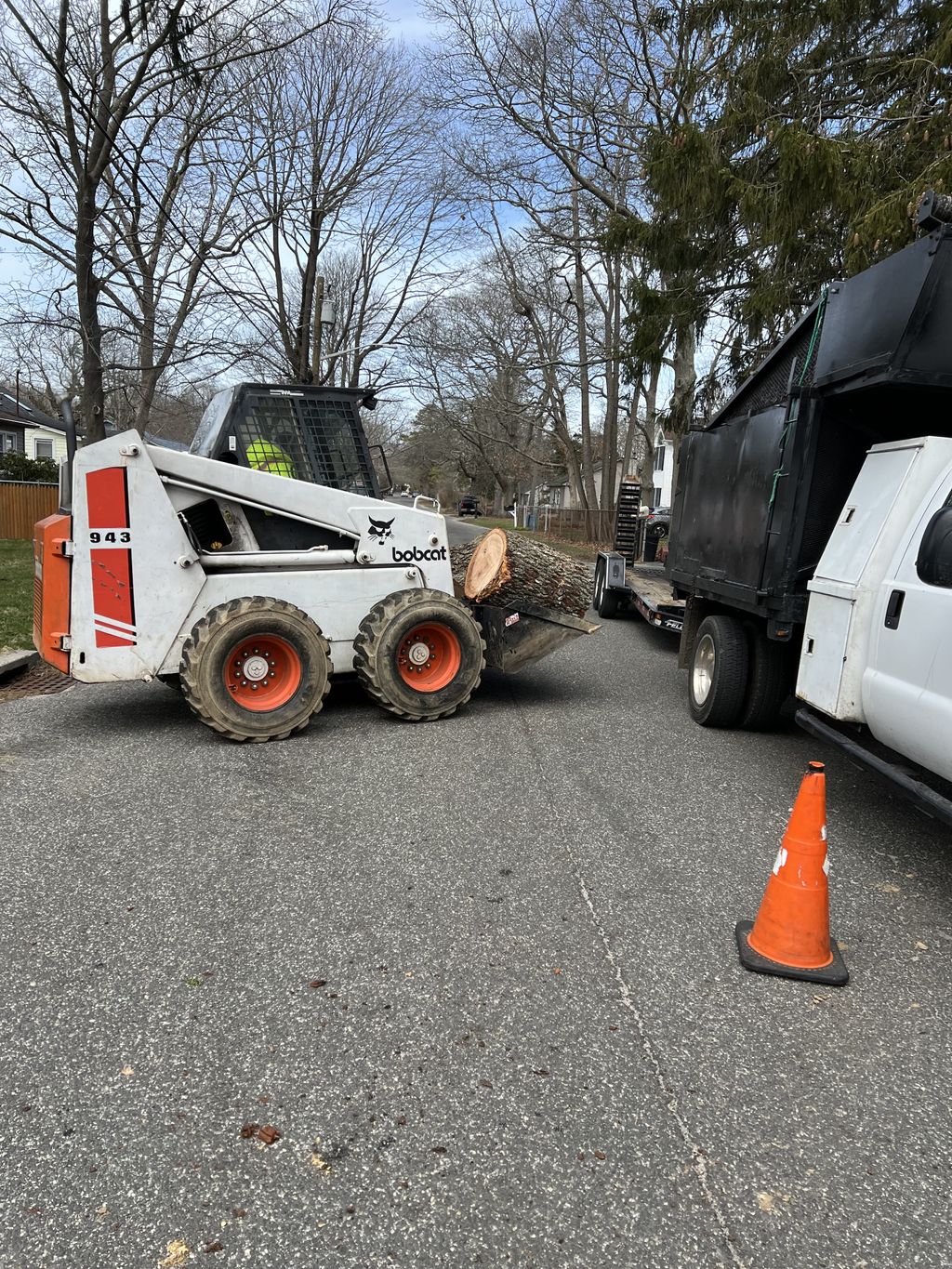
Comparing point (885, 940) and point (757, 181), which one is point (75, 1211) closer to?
point (885, 940)

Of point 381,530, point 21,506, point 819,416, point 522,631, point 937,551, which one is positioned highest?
point 819,416

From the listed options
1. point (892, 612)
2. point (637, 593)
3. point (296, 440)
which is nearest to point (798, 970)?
point (892, 612)

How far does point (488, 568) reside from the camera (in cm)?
711

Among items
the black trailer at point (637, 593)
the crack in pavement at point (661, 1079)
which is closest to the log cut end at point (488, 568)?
the black trailer at point (637, 593)

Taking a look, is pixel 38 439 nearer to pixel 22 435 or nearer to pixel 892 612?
pixel 22 435

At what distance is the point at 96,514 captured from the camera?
5.73 m

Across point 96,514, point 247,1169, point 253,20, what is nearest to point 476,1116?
point 247,1169

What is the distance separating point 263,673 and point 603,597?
754cm

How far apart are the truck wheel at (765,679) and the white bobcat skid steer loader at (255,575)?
83.9 inches

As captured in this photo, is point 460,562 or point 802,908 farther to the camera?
point 460,562

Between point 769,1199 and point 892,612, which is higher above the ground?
point 892,612

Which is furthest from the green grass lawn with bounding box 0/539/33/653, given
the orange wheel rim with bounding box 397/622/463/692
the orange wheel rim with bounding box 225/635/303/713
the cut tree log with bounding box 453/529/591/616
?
A: the cut tree log with bounding box 453/529/591/616

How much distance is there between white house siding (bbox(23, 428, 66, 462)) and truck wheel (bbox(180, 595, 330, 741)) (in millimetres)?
42746

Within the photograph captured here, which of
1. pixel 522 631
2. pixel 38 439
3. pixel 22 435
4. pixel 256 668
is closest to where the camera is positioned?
pixel 256 668
